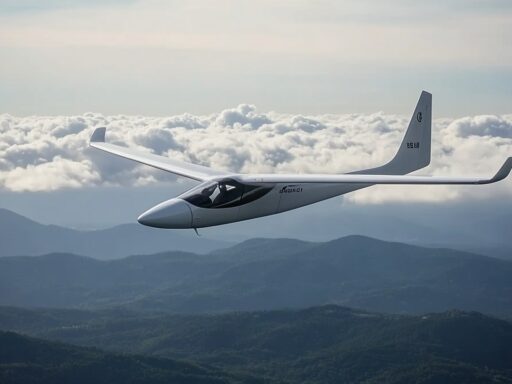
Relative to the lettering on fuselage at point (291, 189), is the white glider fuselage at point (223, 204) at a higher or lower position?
lower

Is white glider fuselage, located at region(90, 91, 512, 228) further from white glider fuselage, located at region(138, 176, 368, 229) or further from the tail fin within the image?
the tail fin

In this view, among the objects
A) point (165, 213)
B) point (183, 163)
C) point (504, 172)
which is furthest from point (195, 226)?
point (504, 172)

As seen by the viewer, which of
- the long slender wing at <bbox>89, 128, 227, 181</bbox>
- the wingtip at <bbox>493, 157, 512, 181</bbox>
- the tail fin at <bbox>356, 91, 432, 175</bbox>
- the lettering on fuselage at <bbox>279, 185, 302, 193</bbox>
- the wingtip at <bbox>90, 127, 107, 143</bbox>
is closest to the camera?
the wingtip at <bbox>493, 157, 512, 181</bbox>

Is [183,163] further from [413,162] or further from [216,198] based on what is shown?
[413,162]

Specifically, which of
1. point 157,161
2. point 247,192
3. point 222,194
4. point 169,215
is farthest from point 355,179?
point 157,161

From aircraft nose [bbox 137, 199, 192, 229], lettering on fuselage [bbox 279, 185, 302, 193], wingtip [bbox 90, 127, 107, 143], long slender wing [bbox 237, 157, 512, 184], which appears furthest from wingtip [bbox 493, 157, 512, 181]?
wingtip [bbox 90, 127, 107, 143]

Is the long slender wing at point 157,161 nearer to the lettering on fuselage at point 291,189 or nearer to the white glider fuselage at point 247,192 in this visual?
the white glider fuselage at point 247,192

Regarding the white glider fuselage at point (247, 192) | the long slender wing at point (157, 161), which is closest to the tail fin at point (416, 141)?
the white glider fuselage at point (247, 192)
